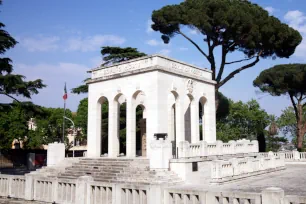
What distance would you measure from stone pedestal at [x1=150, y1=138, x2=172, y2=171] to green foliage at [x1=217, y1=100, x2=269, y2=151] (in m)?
32.5

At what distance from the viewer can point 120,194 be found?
7738mm

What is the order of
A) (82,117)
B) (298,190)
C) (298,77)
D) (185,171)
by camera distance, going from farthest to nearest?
(82,117)
(298,77)
(185,171)
(298,190)

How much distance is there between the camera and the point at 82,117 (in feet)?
157

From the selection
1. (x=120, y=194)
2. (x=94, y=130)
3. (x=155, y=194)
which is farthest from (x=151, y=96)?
(x=155, y=194)

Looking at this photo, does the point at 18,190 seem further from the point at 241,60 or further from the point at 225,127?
the point at 225,127

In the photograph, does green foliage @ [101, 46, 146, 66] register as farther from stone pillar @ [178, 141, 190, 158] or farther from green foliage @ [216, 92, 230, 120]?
stone pillar @ [178, 141, 190, 158]

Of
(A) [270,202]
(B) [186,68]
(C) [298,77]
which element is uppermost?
(C) [298,77]

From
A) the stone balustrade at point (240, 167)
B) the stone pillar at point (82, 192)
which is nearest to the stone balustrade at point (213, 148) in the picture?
the stone balustrade at point (240, 167)

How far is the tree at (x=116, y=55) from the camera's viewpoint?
38188mm

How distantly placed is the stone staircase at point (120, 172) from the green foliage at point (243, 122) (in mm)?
31435

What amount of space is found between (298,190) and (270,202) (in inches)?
331

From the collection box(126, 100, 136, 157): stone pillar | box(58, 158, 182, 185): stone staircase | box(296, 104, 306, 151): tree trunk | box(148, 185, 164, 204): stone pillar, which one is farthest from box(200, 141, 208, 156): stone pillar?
box(296, 104, 306, 151): tree trunk

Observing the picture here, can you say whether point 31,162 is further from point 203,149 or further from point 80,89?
point 203,149

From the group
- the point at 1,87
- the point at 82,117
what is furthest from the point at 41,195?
the point at 82,117
